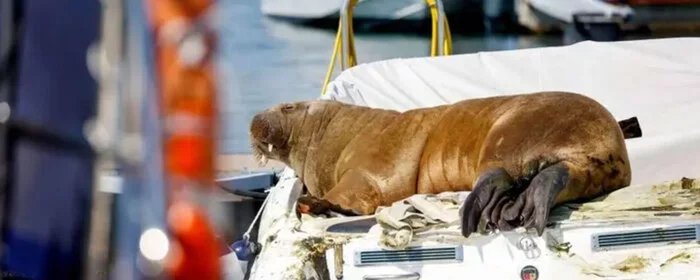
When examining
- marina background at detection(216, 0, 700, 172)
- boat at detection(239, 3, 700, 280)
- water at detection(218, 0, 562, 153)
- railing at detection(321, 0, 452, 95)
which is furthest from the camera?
marina background at detection(216, 0, 700, 172)

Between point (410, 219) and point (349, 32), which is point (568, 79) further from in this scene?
point (410, 219)

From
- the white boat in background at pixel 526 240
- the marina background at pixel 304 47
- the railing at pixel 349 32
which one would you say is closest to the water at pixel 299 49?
the marina background at pixel 304 47

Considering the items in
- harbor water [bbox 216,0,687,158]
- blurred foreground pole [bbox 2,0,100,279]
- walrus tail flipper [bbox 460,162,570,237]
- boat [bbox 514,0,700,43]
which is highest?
boat [bbox 514,0,700,43]

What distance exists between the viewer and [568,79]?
5.18 m

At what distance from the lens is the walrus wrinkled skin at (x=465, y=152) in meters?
3.09

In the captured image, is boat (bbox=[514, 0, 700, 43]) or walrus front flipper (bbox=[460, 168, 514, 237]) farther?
boat (bbox=[514, 0, 700, 43])

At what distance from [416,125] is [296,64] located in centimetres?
1304

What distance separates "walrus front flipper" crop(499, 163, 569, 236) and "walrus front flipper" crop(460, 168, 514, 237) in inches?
1.3

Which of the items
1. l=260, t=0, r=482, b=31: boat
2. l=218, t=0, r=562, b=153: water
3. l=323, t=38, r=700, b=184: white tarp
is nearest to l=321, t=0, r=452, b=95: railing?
l=323, t=38, r=700, b=184: white tarp

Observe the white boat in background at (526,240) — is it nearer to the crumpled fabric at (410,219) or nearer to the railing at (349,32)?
the crumpled fabric at (410,219)

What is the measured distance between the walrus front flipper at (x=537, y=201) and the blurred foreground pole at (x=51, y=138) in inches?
71.6

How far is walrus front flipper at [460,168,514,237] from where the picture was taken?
295 centimetres

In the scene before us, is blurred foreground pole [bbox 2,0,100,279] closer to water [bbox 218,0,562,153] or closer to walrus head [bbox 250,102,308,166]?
walrus head [bbox 250,102,308,166]

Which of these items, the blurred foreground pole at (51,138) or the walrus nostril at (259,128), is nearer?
the blurred foreground pole at (51,138)
